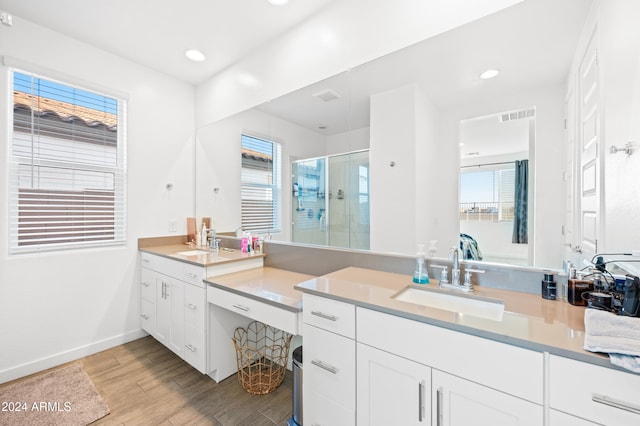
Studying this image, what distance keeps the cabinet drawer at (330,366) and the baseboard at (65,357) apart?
218 centimetres

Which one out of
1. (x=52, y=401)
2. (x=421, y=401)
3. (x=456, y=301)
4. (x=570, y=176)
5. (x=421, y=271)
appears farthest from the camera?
(x=52, y=401)

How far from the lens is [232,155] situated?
274cm

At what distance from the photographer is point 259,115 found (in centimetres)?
242

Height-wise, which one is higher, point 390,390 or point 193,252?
point 193,252

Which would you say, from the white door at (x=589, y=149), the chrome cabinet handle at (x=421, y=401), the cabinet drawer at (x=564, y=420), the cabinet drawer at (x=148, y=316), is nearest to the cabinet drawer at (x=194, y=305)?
the cabinet drawer at (x=148, y=316)

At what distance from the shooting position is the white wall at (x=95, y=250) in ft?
6.63

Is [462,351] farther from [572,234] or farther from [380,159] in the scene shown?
[380,159]

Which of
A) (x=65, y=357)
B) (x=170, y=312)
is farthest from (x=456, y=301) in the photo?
(x=65, y=357)

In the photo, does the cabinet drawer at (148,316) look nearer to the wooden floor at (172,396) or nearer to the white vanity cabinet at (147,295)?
the white vanity cabinet at (147,295)

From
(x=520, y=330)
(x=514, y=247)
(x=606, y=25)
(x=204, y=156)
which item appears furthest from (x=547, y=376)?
(x=204, y=156)

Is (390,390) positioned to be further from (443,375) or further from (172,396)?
(172,396)

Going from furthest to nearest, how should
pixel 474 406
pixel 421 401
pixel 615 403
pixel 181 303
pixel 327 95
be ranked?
pixel 181 303 → pixel 327 95 → pixel 421 401 → pixel 474 406 → pixel 615 403

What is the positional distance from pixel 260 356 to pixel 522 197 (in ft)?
6.38

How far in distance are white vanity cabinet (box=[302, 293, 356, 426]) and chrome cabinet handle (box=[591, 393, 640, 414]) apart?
2.37 feet
